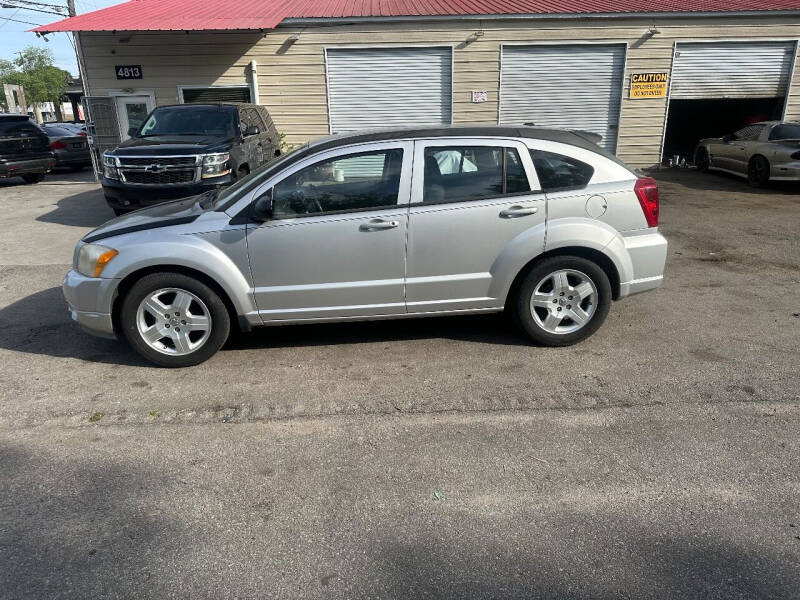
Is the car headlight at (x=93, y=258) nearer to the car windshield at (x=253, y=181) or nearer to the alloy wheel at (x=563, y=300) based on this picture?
the car windshield at (x=253, y=181)

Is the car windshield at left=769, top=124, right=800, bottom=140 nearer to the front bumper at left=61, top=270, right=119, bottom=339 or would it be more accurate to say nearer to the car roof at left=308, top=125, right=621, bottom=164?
the car roof at left=308, top=125, right=621, bottom=164

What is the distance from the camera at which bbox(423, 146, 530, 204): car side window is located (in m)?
4.45

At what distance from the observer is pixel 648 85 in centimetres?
1477

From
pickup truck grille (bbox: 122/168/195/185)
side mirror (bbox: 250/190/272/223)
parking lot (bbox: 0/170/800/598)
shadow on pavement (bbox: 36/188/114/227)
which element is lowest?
parking lot (bbox: 0/170/800/598)

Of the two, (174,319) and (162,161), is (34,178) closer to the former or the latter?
(162,161)

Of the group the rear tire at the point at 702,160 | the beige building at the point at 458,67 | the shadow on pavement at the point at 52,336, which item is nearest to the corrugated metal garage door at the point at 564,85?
the beige building at the point at 458,67

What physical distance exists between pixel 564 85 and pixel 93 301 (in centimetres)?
1335

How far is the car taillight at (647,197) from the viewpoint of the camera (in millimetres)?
4590

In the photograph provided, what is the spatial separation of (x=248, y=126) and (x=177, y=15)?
225 inches

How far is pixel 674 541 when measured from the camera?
263 cm

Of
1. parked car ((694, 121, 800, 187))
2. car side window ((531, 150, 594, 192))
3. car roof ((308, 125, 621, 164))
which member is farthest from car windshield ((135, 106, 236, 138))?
parked car ((694, 121, 800, 187))

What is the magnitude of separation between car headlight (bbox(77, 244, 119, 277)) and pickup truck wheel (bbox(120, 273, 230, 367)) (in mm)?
274

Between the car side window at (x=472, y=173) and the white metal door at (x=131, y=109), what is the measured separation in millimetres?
12805

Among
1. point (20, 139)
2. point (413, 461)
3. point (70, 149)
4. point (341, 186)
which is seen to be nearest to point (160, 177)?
point (341, 186)
